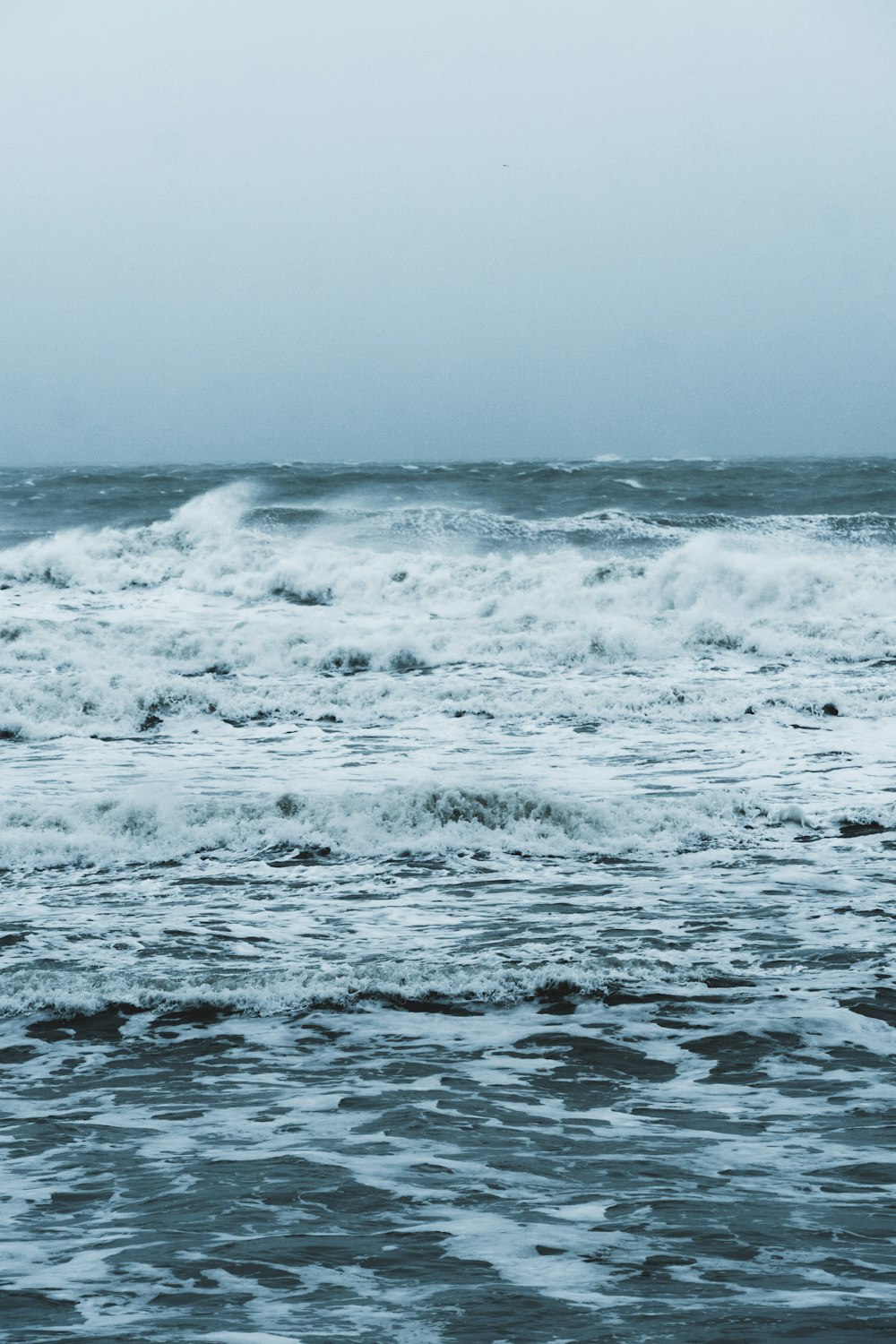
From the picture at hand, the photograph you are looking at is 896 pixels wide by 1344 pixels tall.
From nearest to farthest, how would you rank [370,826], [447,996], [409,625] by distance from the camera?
[447,996] → [370,826] → [409,625]

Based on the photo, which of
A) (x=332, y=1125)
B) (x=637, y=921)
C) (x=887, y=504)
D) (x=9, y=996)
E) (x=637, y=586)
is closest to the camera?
(x=332, y=1125)

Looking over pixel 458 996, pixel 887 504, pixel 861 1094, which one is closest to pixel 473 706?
pixel 458 996

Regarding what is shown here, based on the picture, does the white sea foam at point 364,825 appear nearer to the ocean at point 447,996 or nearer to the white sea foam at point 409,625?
the ocean at point 447,996

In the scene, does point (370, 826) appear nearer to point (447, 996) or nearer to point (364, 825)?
point (364, 825)

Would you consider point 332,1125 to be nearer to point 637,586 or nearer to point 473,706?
point 473,706

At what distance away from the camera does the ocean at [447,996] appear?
317 centimetres

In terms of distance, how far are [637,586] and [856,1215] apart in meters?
15.3

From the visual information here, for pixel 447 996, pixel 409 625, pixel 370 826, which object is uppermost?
pixel 409 625

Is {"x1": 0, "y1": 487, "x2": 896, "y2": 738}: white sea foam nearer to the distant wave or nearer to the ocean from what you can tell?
the ocean

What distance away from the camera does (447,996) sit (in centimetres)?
518

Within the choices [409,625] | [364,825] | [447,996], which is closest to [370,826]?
[364,825]

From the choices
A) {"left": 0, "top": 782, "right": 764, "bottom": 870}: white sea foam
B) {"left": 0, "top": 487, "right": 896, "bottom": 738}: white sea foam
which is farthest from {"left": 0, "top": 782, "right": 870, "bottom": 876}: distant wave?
{"left": 0, "top": 487, "right": 896, "bottom": 738}: white sea foam

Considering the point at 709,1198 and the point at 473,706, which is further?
the point at 473,706

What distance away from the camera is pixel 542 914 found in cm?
615
